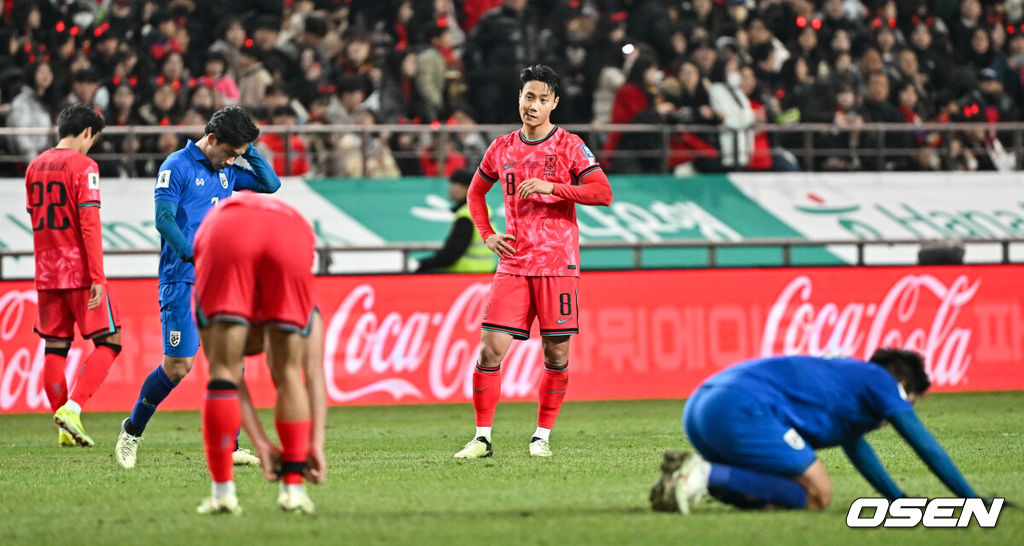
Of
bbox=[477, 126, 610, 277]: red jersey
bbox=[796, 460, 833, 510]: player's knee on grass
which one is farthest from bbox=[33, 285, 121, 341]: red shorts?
bbox=[796, 460, 833, 510]: player's knee on grass

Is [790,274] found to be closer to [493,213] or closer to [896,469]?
[493,213]

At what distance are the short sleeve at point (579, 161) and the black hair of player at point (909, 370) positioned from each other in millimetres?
3295

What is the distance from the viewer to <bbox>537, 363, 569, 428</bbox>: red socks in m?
9.19

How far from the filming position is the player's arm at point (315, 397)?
602 centimetres

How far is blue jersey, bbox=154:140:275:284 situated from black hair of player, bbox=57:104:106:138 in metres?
1.47

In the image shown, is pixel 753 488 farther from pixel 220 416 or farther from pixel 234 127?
pixel 234 127

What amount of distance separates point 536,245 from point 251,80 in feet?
30.6

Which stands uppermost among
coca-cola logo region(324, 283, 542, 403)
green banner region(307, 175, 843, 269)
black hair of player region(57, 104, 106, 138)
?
black hair of player region(57, 104, 106, 138)

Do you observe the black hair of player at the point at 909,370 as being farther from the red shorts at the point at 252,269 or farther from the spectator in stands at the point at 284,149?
the spectator in stands at the point at 284,149

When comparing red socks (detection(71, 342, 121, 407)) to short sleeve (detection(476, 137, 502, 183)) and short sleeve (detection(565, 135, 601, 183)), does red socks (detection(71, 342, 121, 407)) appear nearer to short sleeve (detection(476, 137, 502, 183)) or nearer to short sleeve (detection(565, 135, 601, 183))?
short sleeve (detection(476, 137, 502, 183))

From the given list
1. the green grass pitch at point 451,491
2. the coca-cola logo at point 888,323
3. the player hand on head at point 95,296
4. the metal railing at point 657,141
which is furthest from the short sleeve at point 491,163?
the metal railing at point 657,141

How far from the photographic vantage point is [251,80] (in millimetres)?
17453

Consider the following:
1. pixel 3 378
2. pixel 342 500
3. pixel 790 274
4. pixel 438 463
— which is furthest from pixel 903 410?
pixel 3 378

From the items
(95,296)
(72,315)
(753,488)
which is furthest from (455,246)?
(753,488)
